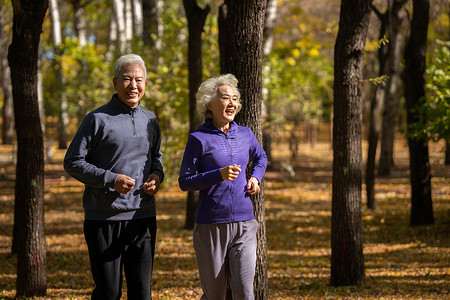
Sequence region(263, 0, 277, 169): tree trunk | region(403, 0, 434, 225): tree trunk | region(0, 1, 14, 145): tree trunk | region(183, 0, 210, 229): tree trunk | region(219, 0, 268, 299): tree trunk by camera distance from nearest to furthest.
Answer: region(219, 0, 268, 299): tree trunk → region(183, 0, 210, 229): tree trunk → region(403, 0, 434, 225): tree trunk → region(263, 0, 277, 169): tree trunk → region(0, 1, 14, 145): tree trunk

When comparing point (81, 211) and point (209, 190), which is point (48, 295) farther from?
point (81, 211)

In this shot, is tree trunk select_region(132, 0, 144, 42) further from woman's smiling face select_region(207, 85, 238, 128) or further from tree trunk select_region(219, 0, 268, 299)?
woman's smiling face select_region(207, 85, 238, 128)

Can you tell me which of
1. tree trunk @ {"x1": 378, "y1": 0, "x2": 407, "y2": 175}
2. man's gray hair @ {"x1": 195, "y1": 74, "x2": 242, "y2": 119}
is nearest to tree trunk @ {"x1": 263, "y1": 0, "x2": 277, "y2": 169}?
tree trunk @ {"x1": 378, "y1": 0, "x2": 407, "y2": 175}

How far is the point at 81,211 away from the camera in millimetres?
13820

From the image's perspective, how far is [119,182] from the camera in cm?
368

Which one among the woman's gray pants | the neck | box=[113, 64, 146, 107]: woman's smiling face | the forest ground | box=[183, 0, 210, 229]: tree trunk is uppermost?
box=[183, 0, 210, 229]: tree trunk

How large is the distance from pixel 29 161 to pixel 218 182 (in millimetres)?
3074

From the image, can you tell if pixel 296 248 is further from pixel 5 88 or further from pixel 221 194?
pixel 5 88

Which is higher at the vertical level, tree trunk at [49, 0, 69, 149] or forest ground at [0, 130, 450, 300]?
tree trunk at [49, 0, 69, 149]

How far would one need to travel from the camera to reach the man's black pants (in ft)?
12.5

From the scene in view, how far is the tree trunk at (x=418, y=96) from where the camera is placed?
10.3m

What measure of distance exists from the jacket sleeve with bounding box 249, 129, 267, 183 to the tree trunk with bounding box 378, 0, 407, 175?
8799 millimetres

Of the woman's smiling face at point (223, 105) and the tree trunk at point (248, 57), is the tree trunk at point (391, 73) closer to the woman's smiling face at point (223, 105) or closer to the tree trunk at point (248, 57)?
the tree trunk at point (248, 57)

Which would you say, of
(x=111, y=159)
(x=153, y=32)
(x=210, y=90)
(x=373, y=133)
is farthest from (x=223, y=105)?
(x=153, y=32)
